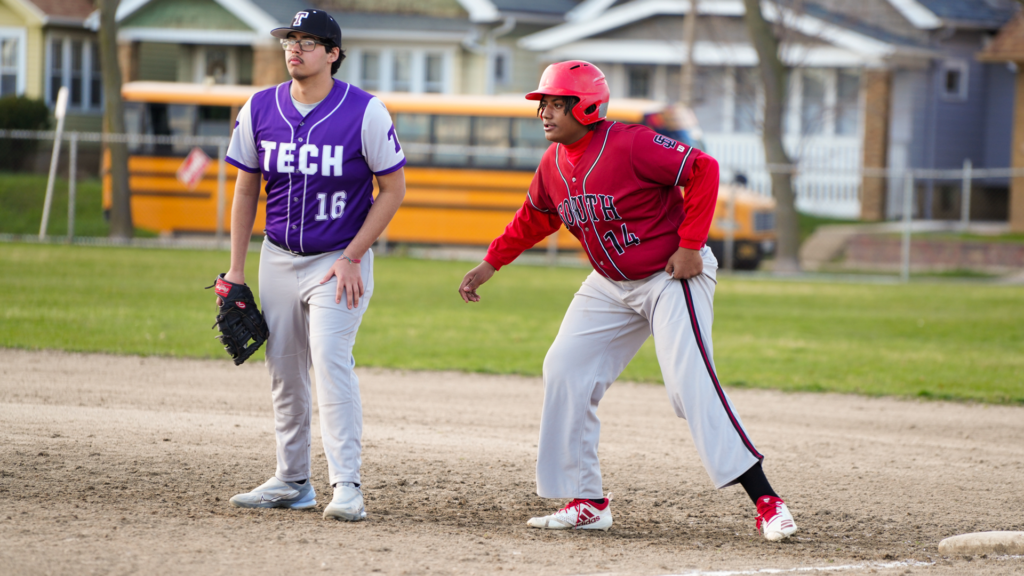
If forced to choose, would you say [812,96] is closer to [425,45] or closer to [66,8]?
[425,45]

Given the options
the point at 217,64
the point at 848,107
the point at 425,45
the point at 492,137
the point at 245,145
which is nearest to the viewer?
the point at 245,145

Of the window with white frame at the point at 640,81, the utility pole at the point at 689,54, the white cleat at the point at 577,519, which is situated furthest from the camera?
the window with white frame at the point at 640,81

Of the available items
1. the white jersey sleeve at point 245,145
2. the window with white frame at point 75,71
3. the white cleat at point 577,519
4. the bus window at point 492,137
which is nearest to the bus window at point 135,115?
the bus window at point 492,137

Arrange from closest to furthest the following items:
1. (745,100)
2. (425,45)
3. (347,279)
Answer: (347,279)
(745,100)
(425,45)

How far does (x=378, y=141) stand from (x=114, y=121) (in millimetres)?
18248

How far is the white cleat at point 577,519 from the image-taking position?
15.9 ft

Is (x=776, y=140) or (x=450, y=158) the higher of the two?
(x=776, y=140)

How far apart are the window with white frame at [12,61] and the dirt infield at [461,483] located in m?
25.9

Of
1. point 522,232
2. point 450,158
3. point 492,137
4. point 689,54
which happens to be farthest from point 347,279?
point 689,54

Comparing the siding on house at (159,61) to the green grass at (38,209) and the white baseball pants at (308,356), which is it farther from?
the white baseball pants at (308,356)

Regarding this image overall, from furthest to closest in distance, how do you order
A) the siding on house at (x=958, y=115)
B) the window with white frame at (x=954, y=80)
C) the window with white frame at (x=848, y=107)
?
1. the window with white frame at (x=954, y=80)
2. the siding on house at (x=958, y=115)
3. the window with white frame at (x=848, y=107)

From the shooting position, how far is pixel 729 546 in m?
4.62

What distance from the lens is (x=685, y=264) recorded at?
15.0ft

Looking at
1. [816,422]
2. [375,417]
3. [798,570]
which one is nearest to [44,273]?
[375,417]
